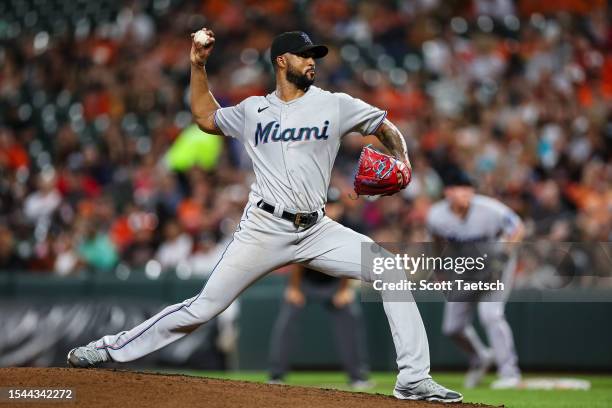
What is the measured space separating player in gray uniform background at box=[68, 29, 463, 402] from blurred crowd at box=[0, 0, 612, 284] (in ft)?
15.4

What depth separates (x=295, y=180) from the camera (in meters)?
6.27

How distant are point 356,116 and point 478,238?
14.1 ft

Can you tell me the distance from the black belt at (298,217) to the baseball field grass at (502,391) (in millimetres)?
2630

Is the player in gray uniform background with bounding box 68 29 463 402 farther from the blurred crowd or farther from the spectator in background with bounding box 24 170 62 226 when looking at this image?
the spectator in background with bounding box 24 170 62 226

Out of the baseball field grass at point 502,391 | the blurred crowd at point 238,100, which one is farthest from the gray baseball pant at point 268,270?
the blurred crowd at point 238,100

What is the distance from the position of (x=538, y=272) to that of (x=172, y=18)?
8622 millimetres

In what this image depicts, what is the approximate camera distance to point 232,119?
6.55 meters

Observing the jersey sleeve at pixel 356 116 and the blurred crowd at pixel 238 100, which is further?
the blurred crowd at pixel 238 100

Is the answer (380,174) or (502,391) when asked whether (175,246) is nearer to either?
(502,391)

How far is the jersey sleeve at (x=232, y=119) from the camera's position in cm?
652

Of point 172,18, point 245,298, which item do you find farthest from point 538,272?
point 172,18

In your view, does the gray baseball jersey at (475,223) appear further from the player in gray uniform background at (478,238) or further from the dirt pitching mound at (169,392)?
the dirt pitching mound at (169,392)

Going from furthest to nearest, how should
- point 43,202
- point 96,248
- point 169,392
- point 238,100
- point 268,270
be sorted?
point 238,100 → point 43,202 → point 96,248 → point 268,270 → point 169,392

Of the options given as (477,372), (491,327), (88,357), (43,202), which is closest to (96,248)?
(43,202)
